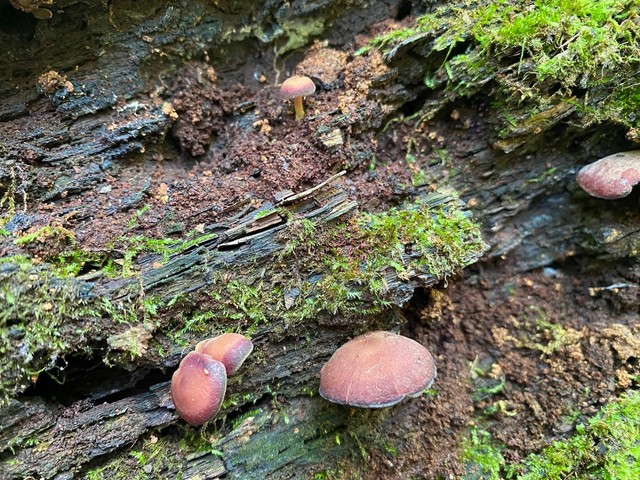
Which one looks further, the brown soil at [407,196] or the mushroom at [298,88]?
the mushroom at [298,88]

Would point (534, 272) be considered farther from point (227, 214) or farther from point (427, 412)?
point (227, 214)

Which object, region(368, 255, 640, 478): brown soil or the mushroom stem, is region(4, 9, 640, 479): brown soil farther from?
the mushroom stem

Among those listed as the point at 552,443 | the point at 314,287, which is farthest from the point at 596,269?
the point at 314,287

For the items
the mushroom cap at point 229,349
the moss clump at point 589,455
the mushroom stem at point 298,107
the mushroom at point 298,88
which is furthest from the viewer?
the mushroom stem at point 298,107

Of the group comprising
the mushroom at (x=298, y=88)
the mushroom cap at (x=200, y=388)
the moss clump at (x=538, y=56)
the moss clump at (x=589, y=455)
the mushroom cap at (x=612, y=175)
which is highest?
the mushroom at (x=298, y=88)

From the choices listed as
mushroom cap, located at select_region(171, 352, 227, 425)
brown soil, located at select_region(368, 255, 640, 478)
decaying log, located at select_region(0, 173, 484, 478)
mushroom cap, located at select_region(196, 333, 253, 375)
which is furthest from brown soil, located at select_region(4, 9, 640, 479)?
mushroom cap, located at select_region(171, 352, 227, 425)

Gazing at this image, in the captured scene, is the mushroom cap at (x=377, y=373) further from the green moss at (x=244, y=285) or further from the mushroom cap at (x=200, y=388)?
the mushroom cap at (x=200, y=388)

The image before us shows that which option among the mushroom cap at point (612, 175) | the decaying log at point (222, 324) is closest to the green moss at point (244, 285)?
the decaying log at point (222, 324)
